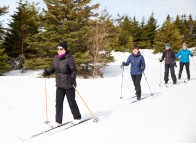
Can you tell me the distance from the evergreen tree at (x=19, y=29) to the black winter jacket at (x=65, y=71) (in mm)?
16701

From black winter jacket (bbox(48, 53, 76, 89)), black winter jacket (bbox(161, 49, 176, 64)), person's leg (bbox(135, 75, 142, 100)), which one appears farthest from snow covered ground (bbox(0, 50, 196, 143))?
black winter jacket (bbox(161, 49, 176, 64))

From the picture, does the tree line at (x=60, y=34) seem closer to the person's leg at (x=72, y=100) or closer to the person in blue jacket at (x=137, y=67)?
the person in blue jacket at (x=137, y=67)

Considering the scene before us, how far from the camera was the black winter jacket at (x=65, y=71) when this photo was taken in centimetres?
559

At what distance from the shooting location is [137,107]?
7.52 metres

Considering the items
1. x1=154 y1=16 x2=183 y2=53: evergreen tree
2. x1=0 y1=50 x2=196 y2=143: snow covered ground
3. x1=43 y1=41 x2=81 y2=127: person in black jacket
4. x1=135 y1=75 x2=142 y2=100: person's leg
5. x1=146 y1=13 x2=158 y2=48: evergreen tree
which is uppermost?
x1=146 y1=13 x2=158 y2=48: evergreen tree

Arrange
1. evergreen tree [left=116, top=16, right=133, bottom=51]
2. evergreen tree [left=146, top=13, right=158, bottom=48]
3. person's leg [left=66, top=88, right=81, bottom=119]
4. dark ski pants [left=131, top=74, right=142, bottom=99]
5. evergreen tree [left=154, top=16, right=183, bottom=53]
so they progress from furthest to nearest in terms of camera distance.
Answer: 1. evergreen tree [left=146, top=13, right=158, bottom=48]
2. evergreen tree [left=116, top=16, right=133, bottom=51]
3. evergreen tree [left=154, top=16, right=183, bottom=53]
4. dark ski pants [left=131, top=74, right=142, bottom=99]
5. person's leg [left=66, top=88, right=81, bottom=119]

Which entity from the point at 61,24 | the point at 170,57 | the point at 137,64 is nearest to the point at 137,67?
the point at 137,64

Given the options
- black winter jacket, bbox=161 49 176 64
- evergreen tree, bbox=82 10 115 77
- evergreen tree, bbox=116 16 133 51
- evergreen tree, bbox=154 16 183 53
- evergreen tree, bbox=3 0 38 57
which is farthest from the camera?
evergreen tree, bbox=116 16 133 51

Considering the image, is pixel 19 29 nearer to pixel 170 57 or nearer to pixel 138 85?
pixel 170 57

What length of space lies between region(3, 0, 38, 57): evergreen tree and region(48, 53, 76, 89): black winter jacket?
16701 millimetres

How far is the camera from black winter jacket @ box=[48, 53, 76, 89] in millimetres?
5586

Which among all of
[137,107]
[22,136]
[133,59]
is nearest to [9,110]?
[22,136]

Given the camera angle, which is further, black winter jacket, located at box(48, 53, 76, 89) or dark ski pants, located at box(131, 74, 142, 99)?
dark ski pants, located at box(131, 74, 142, 99)

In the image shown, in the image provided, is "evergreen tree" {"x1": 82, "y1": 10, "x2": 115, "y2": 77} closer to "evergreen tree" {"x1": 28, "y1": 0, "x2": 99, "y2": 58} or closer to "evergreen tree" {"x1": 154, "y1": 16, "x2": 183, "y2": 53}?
"evergreen tree" {"x1": 28, "y1": 0, "x2": 99, "y2": 58}
